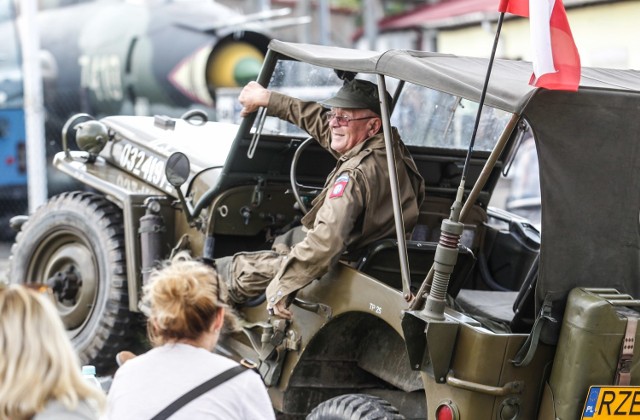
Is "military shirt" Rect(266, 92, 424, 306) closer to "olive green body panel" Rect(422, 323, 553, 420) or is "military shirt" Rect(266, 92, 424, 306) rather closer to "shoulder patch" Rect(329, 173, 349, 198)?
"shoulder patch" Rect(329, 173, 349, 198)

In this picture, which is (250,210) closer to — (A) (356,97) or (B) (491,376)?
(A) (356,97)

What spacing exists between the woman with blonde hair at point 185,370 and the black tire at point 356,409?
1.18 m

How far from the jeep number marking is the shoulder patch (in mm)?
1615

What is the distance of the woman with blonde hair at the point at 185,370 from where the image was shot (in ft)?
9.91

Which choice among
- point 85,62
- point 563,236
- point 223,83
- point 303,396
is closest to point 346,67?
point 563,236

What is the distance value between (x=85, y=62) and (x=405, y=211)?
34.8 feet

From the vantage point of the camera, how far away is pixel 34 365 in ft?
8.55

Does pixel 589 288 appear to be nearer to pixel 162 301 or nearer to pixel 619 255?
pixel 619 255

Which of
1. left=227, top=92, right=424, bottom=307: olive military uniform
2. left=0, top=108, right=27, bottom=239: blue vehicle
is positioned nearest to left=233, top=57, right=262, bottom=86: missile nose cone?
left=0, top=108, right=27, bottom=239: blue vehicle

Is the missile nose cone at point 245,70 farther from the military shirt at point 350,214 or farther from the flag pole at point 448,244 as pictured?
the flag pole at point 448,244

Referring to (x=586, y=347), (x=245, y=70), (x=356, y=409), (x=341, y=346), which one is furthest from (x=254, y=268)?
(x=245, y=70)

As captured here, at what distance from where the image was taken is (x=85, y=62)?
47.4 feet

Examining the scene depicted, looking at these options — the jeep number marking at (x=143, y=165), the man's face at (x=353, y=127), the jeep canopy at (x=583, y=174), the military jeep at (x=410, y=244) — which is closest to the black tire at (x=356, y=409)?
the military jeep at (x=410, y=244)

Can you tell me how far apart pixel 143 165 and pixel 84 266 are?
0.67m
